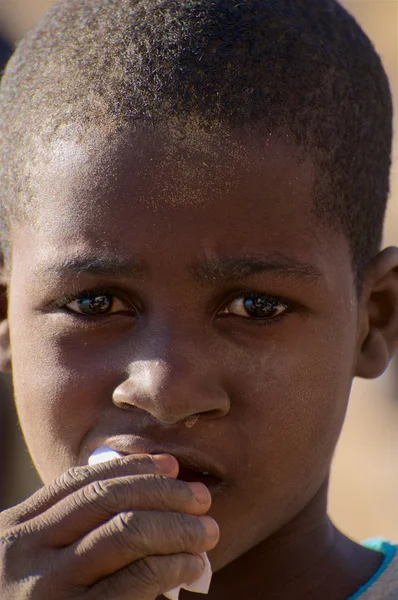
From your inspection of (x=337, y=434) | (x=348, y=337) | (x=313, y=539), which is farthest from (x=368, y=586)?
(x=348, y=337)

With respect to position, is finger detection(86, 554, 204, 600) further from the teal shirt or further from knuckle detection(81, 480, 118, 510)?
the teal shirt

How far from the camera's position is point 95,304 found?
2.23 meters

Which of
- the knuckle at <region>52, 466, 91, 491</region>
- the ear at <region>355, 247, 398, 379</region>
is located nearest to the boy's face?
the knuckle at <region>52, 466, 91, 491</region>

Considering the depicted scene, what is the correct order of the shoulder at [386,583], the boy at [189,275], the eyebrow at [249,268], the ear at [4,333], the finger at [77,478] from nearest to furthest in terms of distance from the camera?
the finger at [77,478] < the boy at [189,275] < the eyebrow at [249,268] < the shoulder at [386,583] < the ear at [4,333]

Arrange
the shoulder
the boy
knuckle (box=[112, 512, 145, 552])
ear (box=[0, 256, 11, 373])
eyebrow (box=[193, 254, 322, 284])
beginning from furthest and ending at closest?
ear (box=[0, 256, 11, 373]), the shoulder, eyebrow (box=[193, 254, 322, 284]), the boy, knuckle (box=[112, 512, 145, 552])

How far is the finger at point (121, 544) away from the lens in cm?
178

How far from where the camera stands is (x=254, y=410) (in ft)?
6.98

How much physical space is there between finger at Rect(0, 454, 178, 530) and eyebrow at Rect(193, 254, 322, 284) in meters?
0.44

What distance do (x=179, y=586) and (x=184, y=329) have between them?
54cm

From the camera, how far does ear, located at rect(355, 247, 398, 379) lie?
2564 millimetres

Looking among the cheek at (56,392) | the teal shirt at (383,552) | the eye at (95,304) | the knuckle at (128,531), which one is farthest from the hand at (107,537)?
the teal shirt at (383,552)

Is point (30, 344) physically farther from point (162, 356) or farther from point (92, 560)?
point (92, 560)

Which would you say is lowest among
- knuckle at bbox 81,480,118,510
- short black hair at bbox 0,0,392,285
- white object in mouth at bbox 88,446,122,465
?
knuckle at bbox 81,480,118,510

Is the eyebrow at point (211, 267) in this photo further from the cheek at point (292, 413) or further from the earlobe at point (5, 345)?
the earlobe at point (5, 345)
